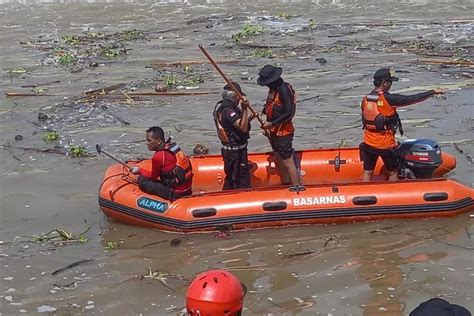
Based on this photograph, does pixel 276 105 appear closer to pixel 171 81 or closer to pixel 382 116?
pixel 382 116

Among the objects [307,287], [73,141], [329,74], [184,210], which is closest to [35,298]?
[184,210]

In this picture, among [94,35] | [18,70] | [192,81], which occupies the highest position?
[18,70]

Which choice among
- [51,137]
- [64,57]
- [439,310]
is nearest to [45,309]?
[439,310]

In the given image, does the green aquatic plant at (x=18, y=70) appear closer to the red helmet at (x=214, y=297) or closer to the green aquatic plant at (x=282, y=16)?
the green aquatic plant at (x=282, y=16)

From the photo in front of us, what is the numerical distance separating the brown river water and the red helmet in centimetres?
306

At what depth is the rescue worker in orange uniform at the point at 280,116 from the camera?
26.0ft

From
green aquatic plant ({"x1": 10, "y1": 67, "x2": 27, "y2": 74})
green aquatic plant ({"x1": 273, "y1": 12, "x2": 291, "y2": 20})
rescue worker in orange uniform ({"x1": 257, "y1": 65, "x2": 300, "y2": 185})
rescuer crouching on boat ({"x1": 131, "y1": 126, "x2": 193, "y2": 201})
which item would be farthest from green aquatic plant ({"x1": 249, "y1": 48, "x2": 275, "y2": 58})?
rescuer crouching on boat ({"x1": 131, "y1": 126, "x2": 193, "y2": 201})

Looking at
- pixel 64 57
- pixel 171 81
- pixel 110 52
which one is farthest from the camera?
pixel 110 52

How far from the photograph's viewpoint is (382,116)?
7.87m

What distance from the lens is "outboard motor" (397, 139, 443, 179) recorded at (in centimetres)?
802

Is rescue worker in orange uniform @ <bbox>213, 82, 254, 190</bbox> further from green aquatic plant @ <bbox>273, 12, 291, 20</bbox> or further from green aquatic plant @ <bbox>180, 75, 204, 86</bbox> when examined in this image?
green aquatic plant @ <bbox>273, 12, 291, 20</bbox>

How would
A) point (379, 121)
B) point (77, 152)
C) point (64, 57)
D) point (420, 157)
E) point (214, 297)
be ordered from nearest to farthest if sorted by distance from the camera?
point (214, 297) → point (379, 121) → point (420, 157) → point (77, 152) → point (64, 57)

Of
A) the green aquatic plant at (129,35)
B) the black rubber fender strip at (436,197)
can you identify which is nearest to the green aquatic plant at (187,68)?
the green aquatic plant at (129,35)

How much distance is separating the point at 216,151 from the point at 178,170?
292cm
